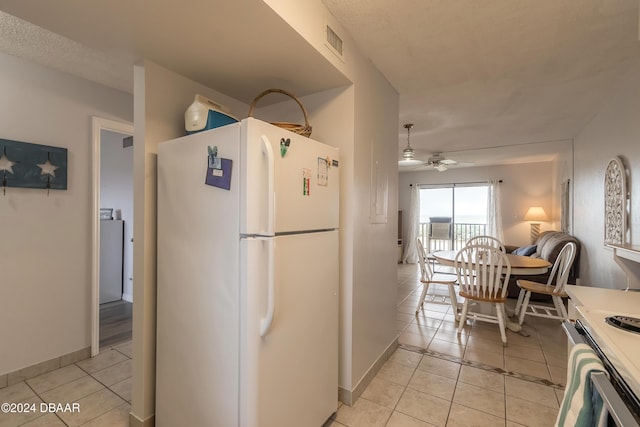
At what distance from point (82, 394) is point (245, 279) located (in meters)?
1.87

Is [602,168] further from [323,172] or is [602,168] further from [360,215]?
[323,172]

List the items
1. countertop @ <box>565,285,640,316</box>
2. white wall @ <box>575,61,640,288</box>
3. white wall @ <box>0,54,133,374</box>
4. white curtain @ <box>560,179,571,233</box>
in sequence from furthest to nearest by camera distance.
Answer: white curtain @ <box>560,179,571,233</box>
white wall @ <box>575,61,640,288</box>
white wall @ <box>0,54,133,374</box>
countertop @ <box>565,285,640,316</box>

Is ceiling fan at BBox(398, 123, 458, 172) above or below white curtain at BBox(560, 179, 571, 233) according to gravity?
above

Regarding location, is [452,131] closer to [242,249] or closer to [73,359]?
[242,249]

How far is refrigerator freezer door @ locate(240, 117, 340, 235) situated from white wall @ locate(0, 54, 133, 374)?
7.05ft

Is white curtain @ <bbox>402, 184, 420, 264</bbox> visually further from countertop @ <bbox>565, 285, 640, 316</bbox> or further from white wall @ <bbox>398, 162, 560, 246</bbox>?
countertop @ <bbox>565, 285, 640, 316</bbox>

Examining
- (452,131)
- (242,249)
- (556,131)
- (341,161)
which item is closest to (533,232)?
(556,131)

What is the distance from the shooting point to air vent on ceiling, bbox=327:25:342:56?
1.70m

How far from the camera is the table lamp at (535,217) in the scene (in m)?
6.26

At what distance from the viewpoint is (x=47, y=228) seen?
93.6 inches

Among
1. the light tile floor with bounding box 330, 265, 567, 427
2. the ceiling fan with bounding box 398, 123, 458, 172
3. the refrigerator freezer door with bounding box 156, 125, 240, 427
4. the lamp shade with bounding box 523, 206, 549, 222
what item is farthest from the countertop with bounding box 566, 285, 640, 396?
the lamp shade with bounding box 523, 206, 549, 222

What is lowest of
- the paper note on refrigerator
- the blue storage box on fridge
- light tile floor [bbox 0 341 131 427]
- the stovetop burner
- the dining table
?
light tile floor [bbox 0 341 131 427]

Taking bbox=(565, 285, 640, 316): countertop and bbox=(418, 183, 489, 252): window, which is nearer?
bbox=(565, 285, 640, 316): countertop

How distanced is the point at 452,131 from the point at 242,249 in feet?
12.7
